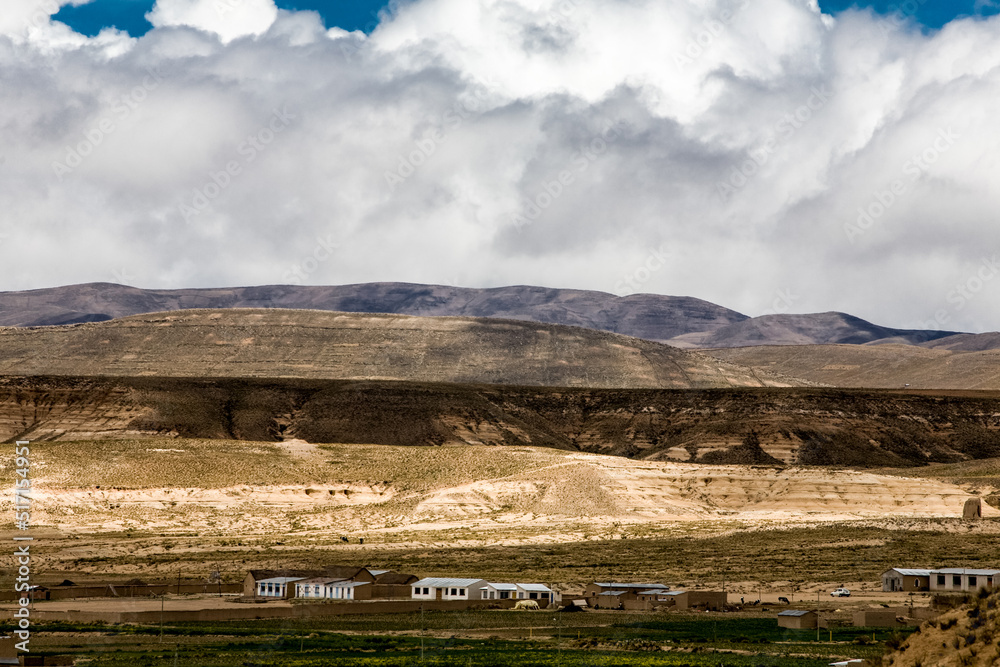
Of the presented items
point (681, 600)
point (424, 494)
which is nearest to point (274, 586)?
point (681, 600)

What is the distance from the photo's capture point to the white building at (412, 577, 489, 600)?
5388cm

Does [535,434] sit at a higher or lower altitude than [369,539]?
higher

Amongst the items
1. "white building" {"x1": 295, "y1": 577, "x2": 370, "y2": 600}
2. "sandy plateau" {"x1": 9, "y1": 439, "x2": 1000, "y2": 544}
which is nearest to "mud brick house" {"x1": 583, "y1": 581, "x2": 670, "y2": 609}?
"white building" {"x1": 295, "y1": 577, "x2": 370, "y2": 600}

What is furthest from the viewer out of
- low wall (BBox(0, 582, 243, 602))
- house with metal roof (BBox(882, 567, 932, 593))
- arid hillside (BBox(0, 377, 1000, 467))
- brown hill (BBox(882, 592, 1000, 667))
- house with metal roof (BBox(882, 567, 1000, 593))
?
arid hillside (BBox(0, 377, 1000, 467))

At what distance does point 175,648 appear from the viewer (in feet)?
126

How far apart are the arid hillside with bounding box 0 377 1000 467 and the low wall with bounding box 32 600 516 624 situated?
6804cm

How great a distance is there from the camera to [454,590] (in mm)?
53969

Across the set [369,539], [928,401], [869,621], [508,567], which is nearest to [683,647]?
[869,621]

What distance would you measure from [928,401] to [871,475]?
46601mm

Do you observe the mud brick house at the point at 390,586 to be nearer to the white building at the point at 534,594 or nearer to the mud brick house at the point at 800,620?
the white building at the point at 534,594

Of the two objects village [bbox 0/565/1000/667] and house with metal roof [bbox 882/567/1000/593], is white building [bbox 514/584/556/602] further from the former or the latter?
house with metal roof [bbox 882/567/1000/593]

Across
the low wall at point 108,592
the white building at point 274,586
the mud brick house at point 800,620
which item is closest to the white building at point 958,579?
the mud brick house at point 800,620

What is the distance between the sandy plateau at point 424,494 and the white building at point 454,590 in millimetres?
26532

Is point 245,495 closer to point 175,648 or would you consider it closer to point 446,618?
point 446,618
